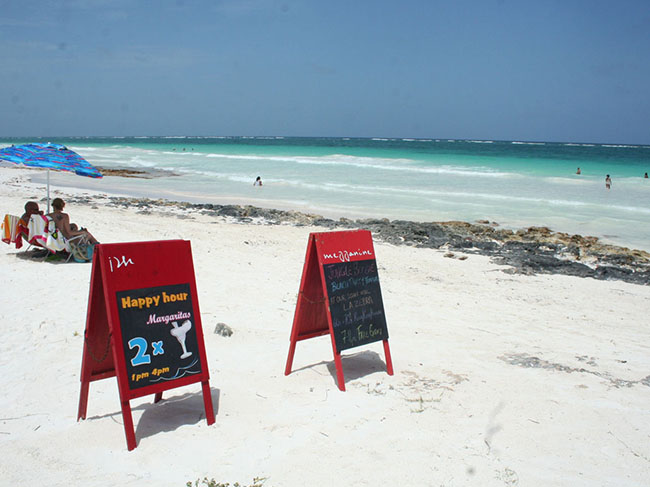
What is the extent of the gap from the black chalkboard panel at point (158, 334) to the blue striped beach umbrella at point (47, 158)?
590 cm

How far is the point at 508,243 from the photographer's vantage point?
41.4 feet

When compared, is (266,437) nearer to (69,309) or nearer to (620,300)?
(69,309)

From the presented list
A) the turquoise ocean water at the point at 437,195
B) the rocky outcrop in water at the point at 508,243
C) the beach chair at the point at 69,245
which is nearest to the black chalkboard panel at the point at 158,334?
the beach chair at the point at 69,245

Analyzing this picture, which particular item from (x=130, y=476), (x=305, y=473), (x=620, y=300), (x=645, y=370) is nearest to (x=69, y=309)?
(x=130, y=476)

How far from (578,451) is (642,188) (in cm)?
3098

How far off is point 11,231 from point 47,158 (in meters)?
1.37

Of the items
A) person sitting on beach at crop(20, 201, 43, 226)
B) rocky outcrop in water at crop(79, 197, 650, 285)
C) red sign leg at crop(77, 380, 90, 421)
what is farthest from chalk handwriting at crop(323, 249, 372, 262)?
person sitting on beach at crop(20, 201, 43, 226)

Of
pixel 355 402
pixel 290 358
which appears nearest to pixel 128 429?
pixel 290 358

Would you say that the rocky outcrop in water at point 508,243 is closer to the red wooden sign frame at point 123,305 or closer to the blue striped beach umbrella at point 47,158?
the blue striped beach umbrella at point 47,158

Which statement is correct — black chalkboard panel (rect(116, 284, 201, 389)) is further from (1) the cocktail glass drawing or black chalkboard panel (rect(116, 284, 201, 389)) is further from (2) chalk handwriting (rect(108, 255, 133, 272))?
(2) chalk handwriting (rect(108, 255, 133, 272))

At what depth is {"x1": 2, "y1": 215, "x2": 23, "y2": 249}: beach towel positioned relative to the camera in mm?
8773

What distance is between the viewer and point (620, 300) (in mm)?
8266

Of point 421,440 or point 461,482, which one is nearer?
point 461,482

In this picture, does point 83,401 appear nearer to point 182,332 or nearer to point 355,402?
point 182,332
